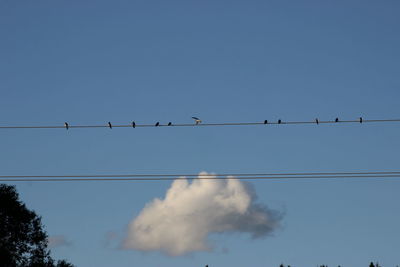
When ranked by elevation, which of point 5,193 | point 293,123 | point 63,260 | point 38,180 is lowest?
point 38,180

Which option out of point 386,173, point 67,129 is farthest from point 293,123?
point 67,129

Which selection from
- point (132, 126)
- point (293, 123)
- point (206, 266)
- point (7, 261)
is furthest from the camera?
point (206, 266)

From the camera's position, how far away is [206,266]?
285 feet

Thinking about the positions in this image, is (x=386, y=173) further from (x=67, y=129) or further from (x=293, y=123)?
(x=67, y=129)

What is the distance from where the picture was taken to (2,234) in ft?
279

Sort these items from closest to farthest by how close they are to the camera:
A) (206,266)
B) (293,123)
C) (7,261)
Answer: (293,123)
(7,261)
(206,266)

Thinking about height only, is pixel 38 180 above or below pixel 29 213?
below

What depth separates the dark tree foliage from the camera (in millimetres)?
85250

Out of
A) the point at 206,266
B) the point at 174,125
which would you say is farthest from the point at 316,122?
the point at 206,266

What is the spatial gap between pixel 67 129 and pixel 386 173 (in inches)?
705

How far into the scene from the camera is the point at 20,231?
87.4m

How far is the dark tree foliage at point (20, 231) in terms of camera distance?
85.2 meters

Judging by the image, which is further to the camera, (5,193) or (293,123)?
(5,193)

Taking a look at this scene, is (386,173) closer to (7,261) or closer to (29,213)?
(7,261)
